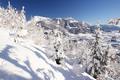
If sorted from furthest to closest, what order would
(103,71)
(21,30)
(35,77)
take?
(103,71), (21,30), (35,77)

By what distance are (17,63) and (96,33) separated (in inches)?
847

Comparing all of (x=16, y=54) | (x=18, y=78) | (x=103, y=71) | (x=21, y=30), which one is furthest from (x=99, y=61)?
(x=18, y=78)

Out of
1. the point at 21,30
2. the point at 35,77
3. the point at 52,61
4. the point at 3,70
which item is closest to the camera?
the point at 3,70

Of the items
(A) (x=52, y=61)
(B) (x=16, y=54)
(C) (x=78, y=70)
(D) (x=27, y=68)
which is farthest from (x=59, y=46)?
(D) (x=27, y=68)

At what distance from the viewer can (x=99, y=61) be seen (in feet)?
123

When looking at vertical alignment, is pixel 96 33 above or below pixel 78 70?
above

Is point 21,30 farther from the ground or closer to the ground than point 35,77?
farther from the ground

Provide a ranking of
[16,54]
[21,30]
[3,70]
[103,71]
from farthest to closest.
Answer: [103,71], [21,30], [16,54], [3,70]

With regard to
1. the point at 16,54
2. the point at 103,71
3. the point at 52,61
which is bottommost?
the point at 103,71

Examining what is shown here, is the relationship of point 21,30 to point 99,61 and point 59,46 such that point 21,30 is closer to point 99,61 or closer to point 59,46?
point 59,46

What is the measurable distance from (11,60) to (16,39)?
40.9 feet

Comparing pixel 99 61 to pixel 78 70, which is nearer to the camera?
pixel 78 70

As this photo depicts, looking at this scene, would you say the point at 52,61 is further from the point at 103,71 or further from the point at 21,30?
the point at 103,71

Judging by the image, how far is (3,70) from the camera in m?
14.8
